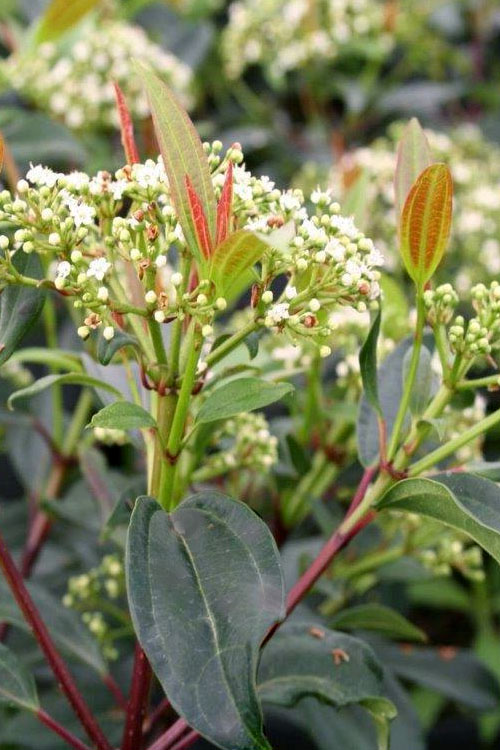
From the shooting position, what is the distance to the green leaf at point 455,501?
27.1 inches

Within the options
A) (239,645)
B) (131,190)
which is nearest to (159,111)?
(131,190)

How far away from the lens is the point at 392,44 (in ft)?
7.19

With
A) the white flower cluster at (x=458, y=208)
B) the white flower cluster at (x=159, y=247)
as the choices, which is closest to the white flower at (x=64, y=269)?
the white flower cluster at (x=159, y=247)

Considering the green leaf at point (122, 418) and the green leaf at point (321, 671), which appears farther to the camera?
the green leaf at point (321, 671)

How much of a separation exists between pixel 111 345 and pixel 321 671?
1.24 feet

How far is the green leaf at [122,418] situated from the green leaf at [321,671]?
303mm

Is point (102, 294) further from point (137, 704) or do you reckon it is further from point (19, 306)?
point (137, 704)

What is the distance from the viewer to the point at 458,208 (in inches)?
69.3

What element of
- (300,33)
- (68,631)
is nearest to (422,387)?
(68,631)

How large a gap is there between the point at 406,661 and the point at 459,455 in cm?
48

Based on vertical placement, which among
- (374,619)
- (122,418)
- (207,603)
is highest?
(122,418)

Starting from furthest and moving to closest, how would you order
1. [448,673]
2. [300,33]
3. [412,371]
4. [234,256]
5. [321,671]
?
[300,33] < [448,673] < [321,671] < [412,371] < [234,256]

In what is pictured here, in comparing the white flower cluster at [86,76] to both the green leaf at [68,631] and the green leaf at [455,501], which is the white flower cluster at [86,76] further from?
the green leaf at [455,501]

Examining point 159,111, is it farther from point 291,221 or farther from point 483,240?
point 483,240
